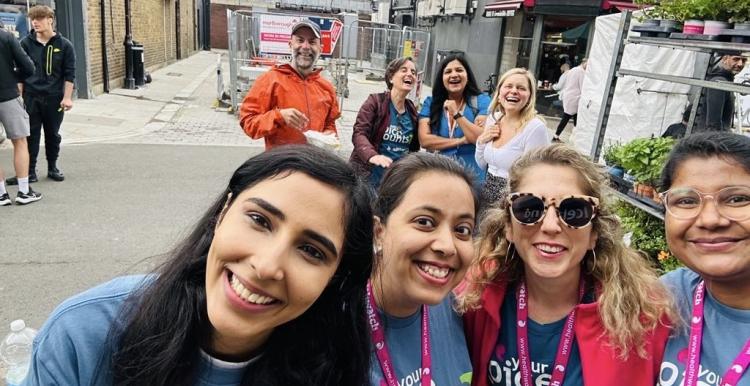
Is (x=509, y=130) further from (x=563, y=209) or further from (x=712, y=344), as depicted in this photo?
(x=712, y=344)

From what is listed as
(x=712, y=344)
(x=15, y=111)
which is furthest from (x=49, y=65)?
(x=712, y=344)

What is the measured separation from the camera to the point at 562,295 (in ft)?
6.19

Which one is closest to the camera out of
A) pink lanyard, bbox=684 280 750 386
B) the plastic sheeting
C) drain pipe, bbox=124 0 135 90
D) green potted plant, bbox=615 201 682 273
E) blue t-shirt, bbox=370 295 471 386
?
pink lanyard, bbox=684 280 750 386

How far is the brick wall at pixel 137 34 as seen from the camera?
12.8 metres

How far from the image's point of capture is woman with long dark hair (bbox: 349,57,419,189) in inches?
173

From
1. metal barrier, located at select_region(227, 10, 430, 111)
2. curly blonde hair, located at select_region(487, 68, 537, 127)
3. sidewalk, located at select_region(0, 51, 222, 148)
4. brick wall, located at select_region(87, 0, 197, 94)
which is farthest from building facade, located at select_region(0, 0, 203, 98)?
curly blonde hair, located at select_region(487, 68, 537, 127)

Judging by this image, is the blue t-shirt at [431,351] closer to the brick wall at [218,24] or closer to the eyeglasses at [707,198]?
the eyeglasses at [707,198]

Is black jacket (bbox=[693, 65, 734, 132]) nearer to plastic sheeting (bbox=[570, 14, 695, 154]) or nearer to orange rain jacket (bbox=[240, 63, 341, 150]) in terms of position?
orange rain jacket (bbox=[240, 63, 341, 150])

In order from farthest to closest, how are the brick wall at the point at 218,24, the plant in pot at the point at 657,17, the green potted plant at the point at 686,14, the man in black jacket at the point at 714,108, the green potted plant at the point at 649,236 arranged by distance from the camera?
the brick wall at the point at 218,24 < the man in black jacket at the point at 714,108 < the plant in pot at the point at 657,17 < the green potted plant at the point at 686,14 < the green potted plant at the point at 649,236

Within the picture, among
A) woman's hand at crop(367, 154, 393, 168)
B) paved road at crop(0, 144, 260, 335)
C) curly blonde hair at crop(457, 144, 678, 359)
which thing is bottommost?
paved road at crop(0, 144, 260, 335)

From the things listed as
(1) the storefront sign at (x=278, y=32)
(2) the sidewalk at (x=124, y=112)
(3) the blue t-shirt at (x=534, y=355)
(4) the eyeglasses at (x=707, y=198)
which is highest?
(1) the storefront sign at (x=278, y=32)

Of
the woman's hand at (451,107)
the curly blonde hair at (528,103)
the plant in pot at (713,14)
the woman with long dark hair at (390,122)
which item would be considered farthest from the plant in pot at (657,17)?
the woman with long dark hair at (390,122)

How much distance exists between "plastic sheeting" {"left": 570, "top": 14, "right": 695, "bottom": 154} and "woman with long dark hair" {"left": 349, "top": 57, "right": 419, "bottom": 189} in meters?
5.21

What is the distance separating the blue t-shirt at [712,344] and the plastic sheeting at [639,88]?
295 inches
